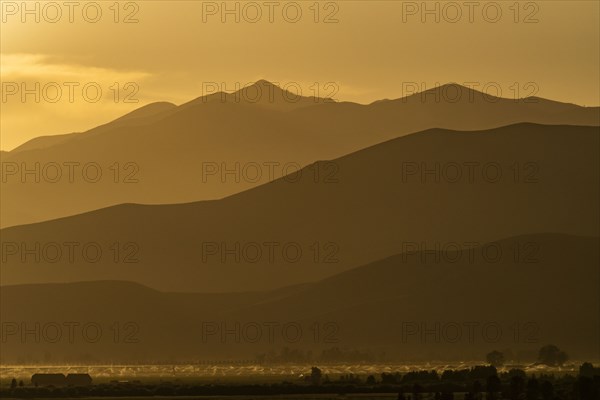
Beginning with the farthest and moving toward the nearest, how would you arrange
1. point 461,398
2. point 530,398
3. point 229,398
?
point 229,398 < point 461,398 < point 530,398

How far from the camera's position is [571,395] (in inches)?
6545

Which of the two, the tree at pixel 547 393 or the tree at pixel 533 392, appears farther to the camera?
the tree at pixel 533 392

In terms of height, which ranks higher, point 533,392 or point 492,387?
point 492,387

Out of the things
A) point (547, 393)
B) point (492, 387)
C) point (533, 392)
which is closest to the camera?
point (547, 393)

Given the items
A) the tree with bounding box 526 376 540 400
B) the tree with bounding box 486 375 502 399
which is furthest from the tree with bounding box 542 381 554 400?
the tree with bounding box 486 375 502 399

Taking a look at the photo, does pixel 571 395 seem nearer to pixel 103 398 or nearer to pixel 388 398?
pixel 388 398

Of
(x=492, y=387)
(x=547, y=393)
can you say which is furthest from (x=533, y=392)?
(x=492, y=387)

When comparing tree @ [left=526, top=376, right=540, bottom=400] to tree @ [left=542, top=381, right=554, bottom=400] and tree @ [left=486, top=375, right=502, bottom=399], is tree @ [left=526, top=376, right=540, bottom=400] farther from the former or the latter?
tree @ [left=486, top=375, right=502, bottom=399]

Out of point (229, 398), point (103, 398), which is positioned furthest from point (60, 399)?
point (229, 398)

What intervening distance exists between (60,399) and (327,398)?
3903 cm

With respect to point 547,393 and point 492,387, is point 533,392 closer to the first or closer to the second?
point 547,393

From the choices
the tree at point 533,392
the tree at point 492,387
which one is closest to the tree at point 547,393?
the tree at point 533,392

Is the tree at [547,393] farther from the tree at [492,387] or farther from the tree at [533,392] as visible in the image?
the tree at [492,387]

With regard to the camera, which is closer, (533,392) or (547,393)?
(547,393)
